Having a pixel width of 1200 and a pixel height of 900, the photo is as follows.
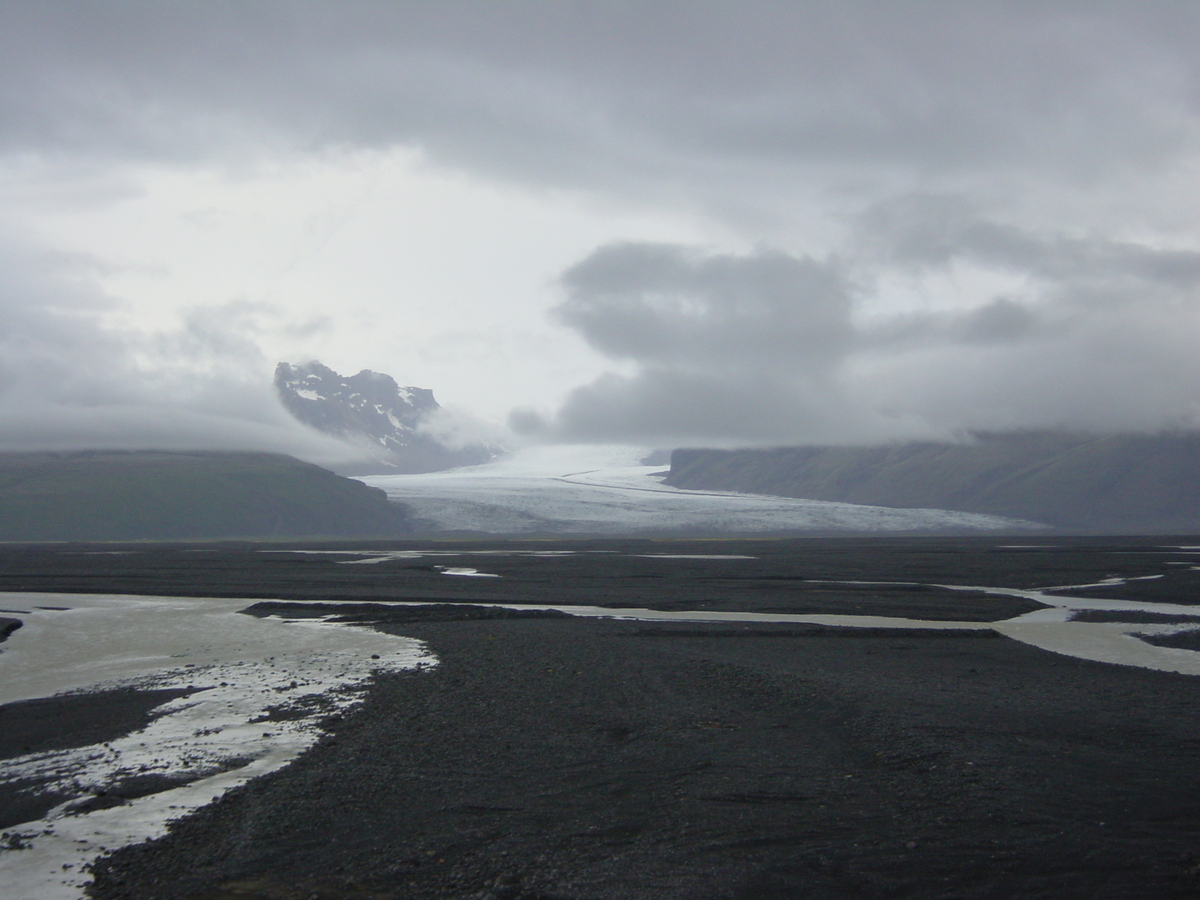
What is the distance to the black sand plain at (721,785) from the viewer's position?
7.61 m

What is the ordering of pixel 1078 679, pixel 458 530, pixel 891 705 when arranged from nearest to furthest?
1. pixel 891 705
2. pixel 1078 679
3. pixel 458 530

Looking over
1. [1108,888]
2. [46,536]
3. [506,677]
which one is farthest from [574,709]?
[46,536]

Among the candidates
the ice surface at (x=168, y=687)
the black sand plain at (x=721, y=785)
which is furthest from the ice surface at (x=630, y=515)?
the black sand plain at (x=721, y=785)

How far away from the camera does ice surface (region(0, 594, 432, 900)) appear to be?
28.9 ft

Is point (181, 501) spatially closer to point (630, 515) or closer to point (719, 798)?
point (630, 515)

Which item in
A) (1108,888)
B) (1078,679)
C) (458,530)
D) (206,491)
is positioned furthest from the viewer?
(206,491)

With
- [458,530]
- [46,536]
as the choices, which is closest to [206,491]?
[46,536]

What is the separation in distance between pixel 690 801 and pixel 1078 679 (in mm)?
10656

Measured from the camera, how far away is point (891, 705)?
1446cm

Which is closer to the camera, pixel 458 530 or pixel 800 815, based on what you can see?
pixel 800 815

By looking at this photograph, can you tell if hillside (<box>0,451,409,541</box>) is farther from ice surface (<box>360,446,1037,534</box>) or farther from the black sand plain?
the black sand plain

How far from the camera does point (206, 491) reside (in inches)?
6348

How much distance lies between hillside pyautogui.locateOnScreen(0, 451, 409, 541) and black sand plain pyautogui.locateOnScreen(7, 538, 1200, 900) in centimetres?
12232

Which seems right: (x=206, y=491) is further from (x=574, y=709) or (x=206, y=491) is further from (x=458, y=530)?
(x=574, y=709)
